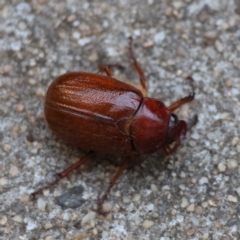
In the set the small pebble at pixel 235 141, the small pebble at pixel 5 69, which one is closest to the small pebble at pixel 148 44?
the small pebble at pixel 235 141

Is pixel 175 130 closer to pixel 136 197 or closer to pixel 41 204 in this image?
pixel 136 197

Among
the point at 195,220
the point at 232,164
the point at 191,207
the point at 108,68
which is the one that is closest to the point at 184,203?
the point at 191,207

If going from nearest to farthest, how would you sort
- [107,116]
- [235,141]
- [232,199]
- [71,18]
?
[107,116]
[232,199]
[235,141]
[71,18]

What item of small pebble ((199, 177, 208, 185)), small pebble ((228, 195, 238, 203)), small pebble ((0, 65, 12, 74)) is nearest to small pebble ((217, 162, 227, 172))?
small pebble ((199, 177, 208, 185))

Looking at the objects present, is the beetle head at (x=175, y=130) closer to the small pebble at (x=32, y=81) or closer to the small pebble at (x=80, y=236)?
the small pebble at (x=80, y=236)

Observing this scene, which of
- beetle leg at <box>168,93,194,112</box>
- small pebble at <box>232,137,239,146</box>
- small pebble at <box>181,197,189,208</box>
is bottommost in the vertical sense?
small pebble at <box>181,197,189,208</box>

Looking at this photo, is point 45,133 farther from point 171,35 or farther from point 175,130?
point 171,35

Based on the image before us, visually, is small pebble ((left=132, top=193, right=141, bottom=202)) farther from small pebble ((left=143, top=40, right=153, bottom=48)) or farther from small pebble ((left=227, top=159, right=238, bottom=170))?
small pebble ((left=143, top=40, right=153, bottom=48))
